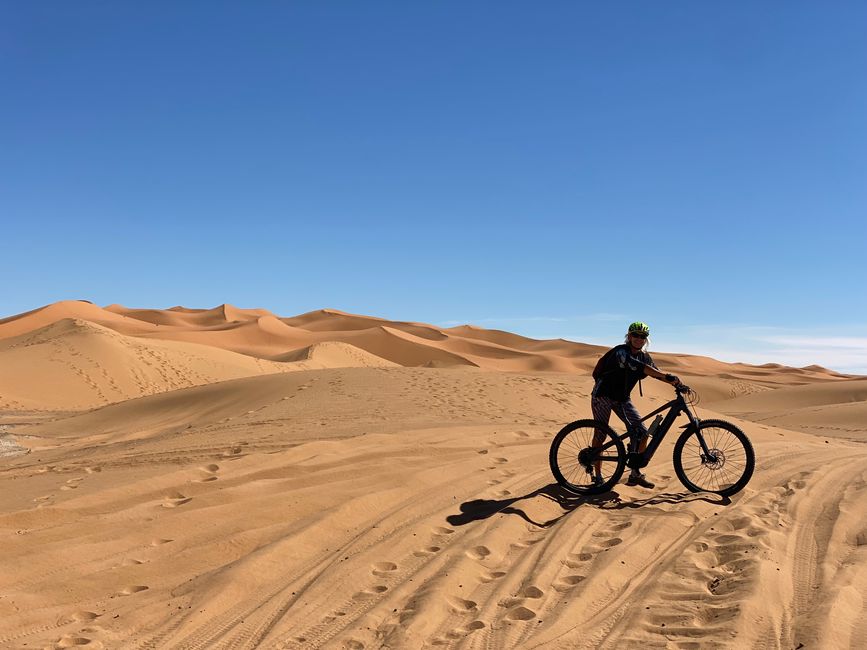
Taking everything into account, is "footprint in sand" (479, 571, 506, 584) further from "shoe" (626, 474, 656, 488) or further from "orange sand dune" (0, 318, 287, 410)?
"orange sand dune" (0, 318, 287, 410)

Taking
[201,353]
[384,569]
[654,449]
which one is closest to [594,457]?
[654,449]

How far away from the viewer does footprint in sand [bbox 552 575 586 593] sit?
4301 millimetres

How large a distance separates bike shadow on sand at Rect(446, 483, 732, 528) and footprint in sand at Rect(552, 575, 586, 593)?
124 centimetres

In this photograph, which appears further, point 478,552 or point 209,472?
point 209,472

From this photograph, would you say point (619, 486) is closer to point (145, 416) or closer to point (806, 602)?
point (806, 602)

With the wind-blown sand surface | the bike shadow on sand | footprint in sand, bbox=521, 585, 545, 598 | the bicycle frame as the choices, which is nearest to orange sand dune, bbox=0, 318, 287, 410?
the wind-blown sand surface

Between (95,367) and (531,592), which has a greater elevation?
(95,367)

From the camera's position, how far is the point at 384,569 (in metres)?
4.76

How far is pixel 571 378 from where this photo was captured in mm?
18469

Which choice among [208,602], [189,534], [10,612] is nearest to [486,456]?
[189,534]

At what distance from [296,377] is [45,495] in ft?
36.7

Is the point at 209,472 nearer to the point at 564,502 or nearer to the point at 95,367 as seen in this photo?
the point at 564,502

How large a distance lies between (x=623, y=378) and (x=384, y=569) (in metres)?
3.27

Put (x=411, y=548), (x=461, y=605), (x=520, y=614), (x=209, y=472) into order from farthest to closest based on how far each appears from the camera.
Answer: (x=209, y=472) → (x=411, y=548) → (x=461, y=605) → (x=520, y=614)
